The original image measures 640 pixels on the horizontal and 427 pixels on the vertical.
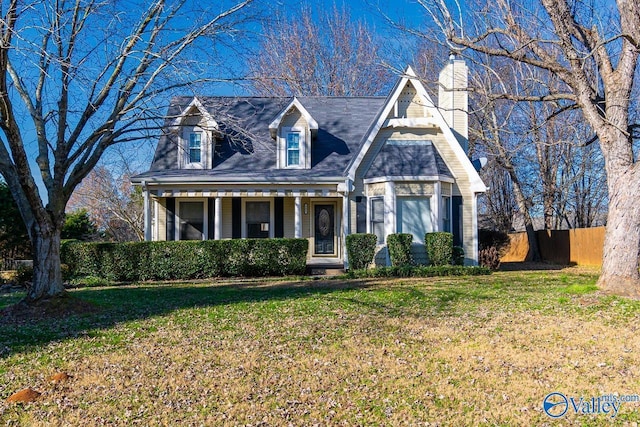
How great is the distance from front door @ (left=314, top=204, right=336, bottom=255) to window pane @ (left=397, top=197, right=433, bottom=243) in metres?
2.91

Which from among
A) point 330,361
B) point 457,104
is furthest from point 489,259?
point 330,361

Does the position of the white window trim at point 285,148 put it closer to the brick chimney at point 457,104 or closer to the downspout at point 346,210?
the downspout at point 346,210

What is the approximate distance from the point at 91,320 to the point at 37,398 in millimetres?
3505

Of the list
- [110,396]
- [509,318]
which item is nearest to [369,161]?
[509,318]

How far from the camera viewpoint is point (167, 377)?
515cm

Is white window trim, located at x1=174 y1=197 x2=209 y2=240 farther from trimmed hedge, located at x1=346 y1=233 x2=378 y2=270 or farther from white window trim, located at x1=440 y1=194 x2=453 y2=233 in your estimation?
white window trim, located at x1=440 y1=194 x2=453 y2=233

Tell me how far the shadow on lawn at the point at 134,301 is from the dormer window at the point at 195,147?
5328mm

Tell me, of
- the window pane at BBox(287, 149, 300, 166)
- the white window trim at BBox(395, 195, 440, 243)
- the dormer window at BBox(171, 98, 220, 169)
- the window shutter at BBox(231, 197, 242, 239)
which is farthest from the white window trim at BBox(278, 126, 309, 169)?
the white window trim at BBox(395, 195, 440, 243)

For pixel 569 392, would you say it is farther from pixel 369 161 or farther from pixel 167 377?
pixel 369 161

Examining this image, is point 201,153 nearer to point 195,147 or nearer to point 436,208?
point 195,147

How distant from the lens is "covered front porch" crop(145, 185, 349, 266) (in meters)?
17.0

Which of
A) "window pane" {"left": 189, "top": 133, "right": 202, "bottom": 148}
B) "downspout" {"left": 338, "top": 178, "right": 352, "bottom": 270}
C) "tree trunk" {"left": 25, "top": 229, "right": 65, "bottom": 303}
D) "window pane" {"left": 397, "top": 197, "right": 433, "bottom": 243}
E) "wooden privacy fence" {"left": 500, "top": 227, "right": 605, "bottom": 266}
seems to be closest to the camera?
"tree trunk" {"left": 25, "top": 229, "right": 65, "bottom": 303}

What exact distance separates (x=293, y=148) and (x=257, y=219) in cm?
274

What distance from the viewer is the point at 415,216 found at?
1555cm
